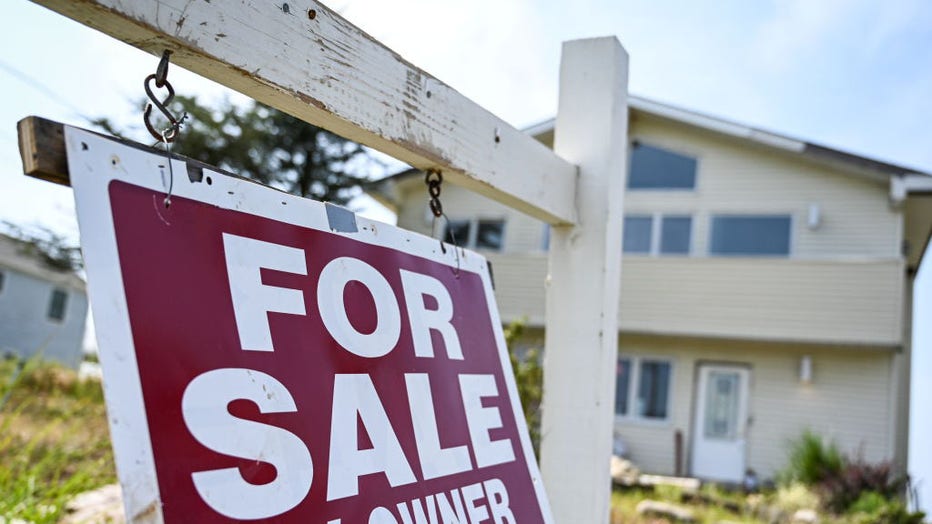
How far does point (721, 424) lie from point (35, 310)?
867 inches

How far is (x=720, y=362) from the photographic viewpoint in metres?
13.6

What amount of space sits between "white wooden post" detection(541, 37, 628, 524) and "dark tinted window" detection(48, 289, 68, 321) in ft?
90.6

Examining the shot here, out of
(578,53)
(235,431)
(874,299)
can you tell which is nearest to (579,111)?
(578,53)

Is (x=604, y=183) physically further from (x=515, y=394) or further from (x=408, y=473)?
(x=408, y=473)

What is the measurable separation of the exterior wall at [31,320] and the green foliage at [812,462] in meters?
20.7

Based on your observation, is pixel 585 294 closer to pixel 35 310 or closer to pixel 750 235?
pixel 750 235

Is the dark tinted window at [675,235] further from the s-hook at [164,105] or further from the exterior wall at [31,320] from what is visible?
the exterior wall at [31,320]

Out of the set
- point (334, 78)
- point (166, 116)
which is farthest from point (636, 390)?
point (166, 116)

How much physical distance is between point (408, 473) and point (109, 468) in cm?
418

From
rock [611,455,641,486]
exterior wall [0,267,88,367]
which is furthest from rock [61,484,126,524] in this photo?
exterior wall [0,267,88,367]

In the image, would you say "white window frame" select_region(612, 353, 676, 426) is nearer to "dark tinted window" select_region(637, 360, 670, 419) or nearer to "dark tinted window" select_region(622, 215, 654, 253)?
"dark tinted window" select_region(637, 360, 670, 419)

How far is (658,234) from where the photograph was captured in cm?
1398

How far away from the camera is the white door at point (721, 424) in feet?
42.8

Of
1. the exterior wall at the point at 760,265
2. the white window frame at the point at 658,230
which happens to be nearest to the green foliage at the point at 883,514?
the exterior wall at the point at 760,265
